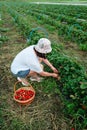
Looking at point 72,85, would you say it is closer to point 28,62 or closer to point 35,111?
point 35,111

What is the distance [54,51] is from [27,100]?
7.35 ft

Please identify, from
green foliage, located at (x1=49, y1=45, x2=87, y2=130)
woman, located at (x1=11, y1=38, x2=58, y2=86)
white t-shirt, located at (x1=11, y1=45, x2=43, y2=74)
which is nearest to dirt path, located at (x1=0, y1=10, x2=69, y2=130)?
green foliage, located at (x1=49, y1=45, x2=87, y2=130)

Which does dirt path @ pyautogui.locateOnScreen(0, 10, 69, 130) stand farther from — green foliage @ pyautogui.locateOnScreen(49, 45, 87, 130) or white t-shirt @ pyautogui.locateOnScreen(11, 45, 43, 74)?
white t-shirt @ pyautogui.locateOnScreen(11, 45, 43, 74)

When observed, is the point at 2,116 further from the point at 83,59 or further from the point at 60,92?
the point at 83,59

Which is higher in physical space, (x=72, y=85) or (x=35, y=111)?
(x=72, y=85)

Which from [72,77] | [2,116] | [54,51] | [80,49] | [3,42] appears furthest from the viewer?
[3,42]

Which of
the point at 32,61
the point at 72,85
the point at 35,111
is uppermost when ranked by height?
the point at 32,61

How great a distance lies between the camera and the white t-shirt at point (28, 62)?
17.6 feet

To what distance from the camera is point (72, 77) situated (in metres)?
5.11

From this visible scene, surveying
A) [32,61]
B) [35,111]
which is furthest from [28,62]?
[35,111]

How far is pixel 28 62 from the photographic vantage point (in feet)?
17.9

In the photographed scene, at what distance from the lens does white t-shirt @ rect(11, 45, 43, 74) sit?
17.6 ft

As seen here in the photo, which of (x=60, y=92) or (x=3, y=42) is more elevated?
(x=60, y=92)

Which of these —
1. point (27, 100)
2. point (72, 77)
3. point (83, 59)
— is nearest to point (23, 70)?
point (27, 100)
